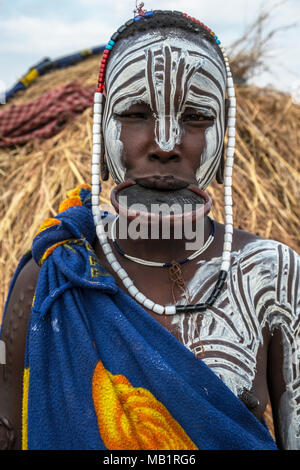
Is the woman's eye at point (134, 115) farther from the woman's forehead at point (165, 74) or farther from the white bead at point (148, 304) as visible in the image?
the white bead at point (148, 304)

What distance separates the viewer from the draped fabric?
1.32 meters

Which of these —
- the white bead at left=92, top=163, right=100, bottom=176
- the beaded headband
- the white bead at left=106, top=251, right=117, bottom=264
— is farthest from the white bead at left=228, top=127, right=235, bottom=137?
the white bead at left=106, top=251, right=117, bottom=264

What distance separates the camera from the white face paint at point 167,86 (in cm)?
141

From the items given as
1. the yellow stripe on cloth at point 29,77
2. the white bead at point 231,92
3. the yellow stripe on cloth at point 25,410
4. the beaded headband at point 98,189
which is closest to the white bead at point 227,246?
the beaded headband at point 98,189

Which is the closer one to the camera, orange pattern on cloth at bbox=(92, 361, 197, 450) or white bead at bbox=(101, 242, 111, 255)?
orange pattern on cloth at bbox=(92, 361, 197, 450)

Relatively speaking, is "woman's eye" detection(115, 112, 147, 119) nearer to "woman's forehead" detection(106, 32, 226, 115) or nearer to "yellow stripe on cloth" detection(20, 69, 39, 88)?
"woman's forehead" detection(106, 32, 226, 115)

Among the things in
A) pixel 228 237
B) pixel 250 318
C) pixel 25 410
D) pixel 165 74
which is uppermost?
pixel 165 74

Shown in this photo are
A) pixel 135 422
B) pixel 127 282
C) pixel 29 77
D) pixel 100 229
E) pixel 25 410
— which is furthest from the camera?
pixel 29 77

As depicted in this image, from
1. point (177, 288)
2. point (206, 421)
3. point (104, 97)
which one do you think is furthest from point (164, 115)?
point (206, 421)

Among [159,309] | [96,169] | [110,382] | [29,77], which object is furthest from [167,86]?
[29,77]

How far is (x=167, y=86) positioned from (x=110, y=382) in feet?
2.41

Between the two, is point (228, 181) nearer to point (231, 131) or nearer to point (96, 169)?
point (231, 131)

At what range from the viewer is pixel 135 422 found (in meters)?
1.33

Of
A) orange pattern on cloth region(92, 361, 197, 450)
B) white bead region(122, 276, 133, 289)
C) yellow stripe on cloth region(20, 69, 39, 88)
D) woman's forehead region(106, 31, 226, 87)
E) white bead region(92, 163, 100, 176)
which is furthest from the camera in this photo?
yellow stripe on cloth region(20, 69, 39, 88)
